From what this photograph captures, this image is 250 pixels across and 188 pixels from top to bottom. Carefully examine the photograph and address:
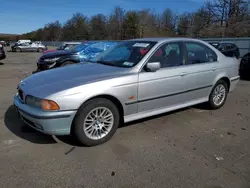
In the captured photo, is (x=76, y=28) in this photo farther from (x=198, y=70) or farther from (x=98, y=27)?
(x=198, y=70)

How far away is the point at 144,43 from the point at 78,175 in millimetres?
2554

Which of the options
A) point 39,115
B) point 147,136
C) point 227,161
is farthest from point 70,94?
point 227,161

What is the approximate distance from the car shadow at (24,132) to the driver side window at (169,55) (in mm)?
2130

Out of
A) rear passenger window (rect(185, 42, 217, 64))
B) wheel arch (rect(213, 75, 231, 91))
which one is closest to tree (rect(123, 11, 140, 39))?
wheel arch (rect(213, 75, 231, 91))

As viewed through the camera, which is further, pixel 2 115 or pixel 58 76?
pixel 2 115

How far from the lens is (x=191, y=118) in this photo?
4.57 meters

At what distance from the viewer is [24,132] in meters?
3.80

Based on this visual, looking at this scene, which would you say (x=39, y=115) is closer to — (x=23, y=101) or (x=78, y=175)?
(x=23, y=101)

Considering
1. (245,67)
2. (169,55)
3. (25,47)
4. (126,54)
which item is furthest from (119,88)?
(25,47)

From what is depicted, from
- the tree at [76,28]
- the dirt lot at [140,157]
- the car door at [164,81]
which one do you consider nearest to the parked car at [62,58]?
the dirt lot at [140,157]

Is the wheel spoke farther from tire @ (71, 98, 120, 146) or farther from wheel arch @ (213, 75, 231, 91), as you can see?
wheel arch @ (213, 75, 231, 91)

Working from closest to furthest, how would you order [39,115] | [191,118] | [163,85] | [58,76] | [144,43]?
[39,115] → [58,76] → [163,85] → [144,43] → [191,118]

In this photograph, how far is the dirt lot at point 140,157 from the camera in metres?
2.59

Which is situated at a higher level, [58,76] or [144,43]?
[144,43]
